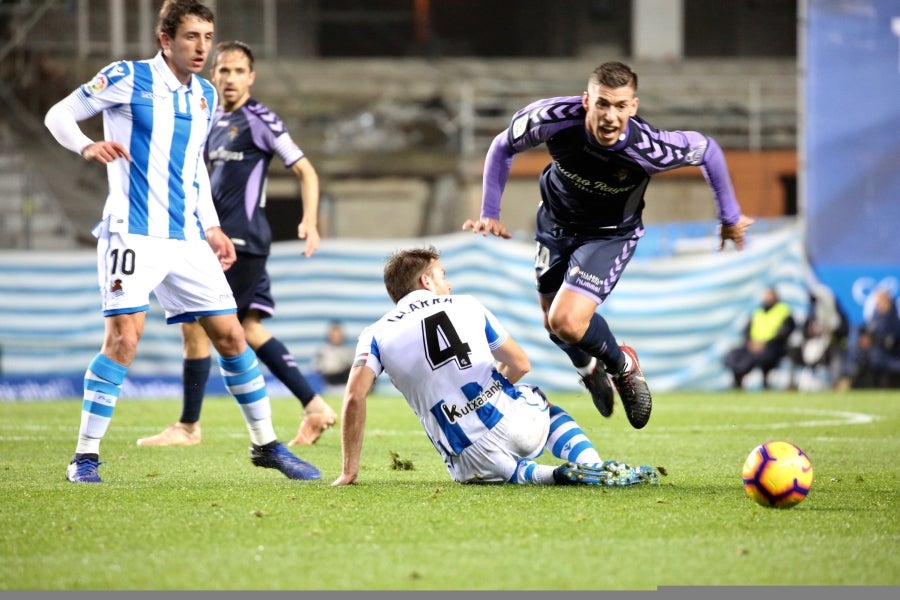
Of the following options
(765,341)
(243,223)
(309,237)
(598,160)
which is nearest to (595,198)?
(598,160)

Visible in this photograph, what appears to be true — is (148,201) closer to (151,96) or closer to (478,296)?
(151,96)

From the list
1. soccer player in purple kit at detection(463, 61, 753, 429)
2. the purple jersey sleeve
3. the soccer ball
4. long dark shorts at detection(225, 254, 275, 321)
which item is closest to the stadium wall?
long dark shorts at detection(225, 254, 275, 321)

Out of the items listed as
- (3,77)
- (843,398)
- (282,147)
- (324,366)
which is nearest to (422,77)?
(3,77)

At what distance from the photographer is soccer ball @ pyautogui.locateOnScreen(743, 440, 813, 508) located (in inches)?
212

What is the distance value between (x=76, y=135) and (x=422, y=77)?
75.0 ft

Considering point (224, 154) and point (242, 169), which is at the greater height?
point (224, 154)

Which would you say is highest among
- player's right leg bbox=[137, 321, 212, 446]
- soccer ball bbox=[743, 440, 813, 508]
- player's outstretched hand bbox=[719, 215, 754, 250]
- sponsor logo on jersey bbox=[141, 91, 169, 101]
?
sponsor logo on jersey bbox=[141, 91, 169, 101]

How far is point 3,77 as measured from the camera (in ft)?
81.1

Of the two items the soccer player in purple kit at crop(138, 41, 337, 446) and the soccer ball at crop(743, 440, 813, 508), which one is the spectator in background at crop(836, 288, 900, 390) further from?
the soccer ball at crop(743, 440, 813, 508)

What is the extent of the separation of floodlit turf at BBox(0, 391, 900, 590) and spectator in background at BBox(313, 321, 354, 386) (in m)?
8.06

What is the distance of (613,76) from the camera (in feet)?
20.9

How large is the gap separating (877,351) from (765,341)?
4.54ft

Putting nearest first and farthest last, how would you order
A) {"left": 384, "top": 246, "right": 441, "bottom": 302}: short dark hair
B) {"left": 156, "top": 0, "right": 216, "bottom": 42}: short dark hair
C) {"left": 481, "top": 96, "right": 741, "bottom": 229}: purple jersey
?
1. {"left": 384, "top": 246, "right": 441, "bottom": 302}: short dark hair
2. {"left": 156, "top": 0, "right": 216, "bottom": 42}: short dark hair
3. {"left": 481, "top": 96, "right": 741, "bottom": 229}: purple jersey

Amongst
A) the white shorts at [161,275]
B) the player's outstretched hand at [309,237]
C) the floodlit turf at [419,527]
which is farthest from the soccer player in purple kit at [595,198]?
the white shorts at [161,275]
